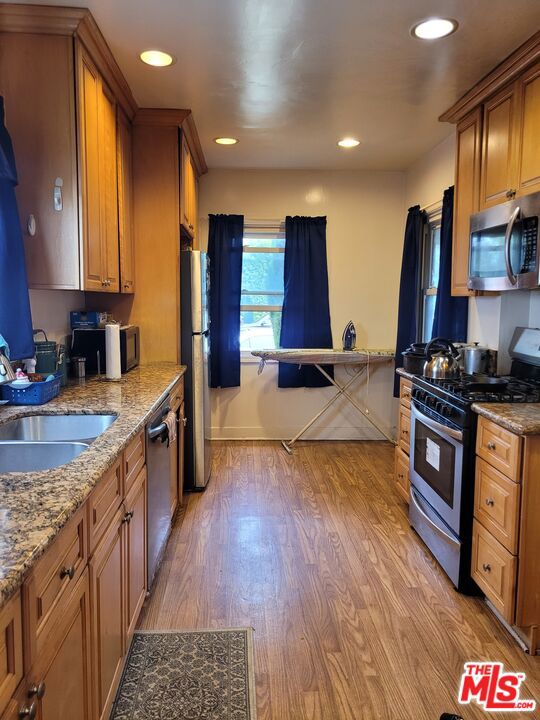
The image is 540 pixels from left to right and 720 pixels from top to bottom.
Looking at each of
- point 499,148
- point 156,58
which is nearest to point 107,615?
point 156,58

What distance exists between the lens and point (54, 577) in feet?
3.56

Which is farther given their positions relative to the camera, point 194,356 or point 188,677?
point 194,356

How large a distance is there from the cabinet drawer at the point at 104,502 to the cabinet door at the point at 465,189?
2254 millimetres

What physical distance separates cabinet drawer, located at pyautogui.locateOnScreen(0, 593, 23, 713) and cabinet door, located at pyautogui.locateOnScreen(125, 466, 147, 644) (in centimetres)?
88

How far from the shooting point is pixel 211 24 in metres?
2.19

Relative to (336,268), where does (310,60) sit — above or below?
above

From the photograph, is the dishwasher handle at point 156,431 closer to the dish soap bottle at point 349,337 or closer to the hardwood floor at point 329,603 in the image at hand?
the hardwood floor at point 329,603

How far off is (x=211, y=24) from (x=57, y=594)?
2.22m

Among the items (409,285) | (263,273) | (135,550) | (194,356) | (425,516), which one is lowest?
(425,516)

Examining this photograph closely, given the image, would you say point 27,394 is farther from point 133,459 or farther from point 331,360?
point 331,360

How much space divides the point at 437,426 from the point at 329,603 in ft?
3.23

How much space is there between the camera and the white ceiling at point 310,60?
2.08 metres

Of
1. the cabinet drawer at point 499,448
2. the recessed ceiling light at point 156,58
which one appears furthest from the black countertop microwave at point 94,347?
the cabinet drawer at point 499,448

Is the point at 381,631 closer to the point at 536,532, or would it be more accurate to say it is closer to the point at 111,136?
the point at 536,532
